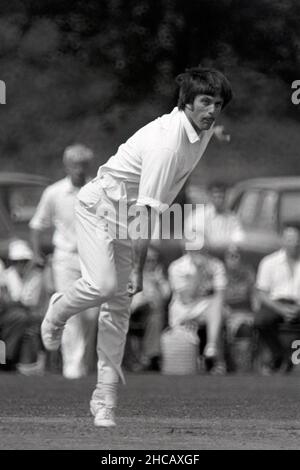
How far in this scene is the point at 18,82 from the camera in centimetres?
1786

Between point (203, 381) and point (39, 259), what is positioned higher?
point (39, 259)

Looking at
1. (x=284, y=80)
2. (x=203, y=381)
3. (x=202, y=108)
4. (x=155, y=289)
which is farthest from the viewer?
(x=284, y=80)

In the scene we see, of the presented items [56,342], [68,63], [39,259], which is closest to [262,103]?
[68,63]

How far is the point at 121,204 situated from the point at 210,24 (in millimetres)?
8677

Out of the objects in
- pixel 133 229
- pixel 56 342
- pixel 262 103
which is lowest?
pixel 56 342

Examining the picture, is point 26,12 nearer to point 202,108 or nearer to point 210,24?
point 210,24

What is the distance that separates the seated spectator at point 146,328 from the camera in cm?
1595

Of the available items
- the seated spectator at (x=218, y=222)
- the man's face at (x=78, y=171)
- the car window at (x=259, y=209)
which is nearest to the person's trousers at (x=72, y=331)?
the man's face at (x=78, y=171)

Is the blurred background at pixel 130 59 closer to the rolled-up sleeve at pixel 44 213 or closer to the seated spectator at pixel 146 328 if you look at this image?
the seated spectator at pixel 146 328

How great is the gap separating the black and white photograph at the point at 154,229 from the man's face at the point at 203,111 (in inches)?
10.2

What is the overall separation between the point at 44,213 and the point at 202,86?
234 inches

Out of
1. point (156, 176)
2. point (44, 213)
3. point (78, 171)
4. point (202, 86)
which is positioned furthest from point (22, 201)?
point (156, 176)

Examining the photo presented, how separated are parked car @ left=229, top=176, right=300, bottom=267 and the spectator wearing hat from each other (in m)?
3.98

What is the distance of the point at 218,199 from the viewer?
1694 cm
